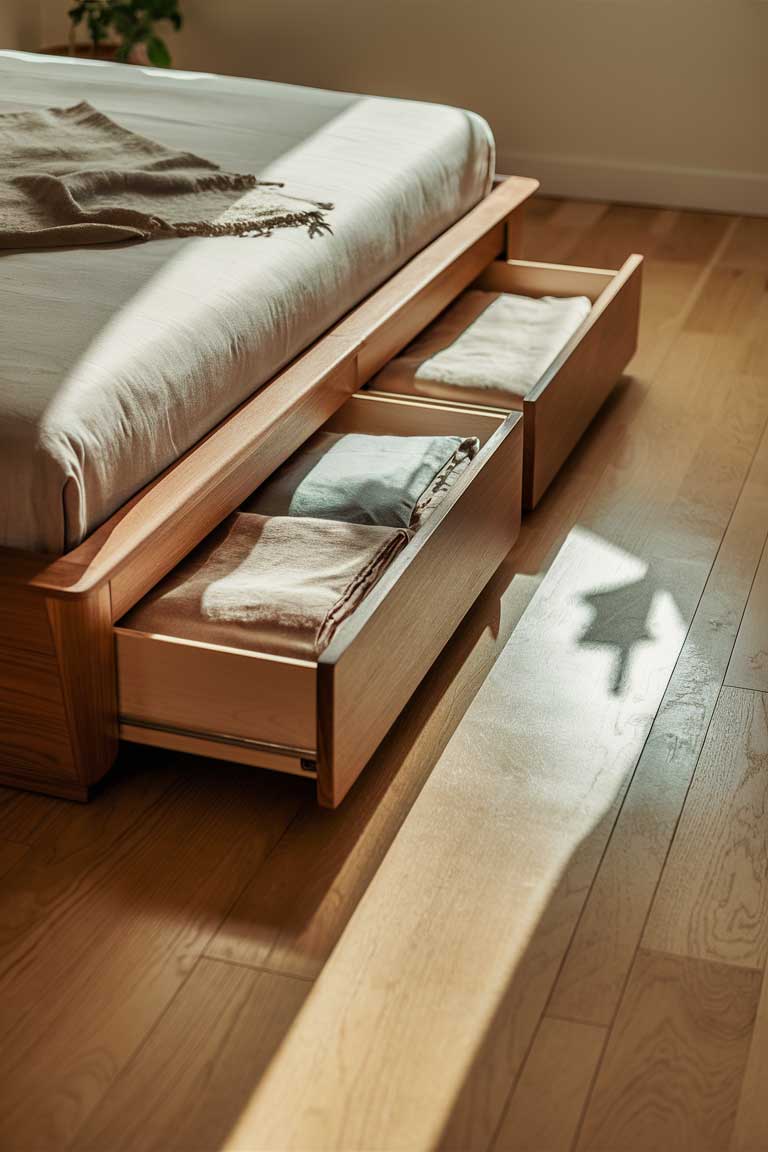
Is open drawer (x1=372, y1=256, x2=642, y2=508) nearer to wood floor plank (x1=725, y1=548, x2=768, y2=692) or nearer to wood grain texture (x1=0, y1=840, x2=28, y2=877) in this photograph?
wood floor plank (x1=725, y1=548, x2=768, y2=692)

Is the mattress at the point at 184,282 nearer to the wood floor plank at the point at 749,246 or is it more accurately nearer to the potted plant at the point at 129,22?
the wood floor plank at the point at 749,246

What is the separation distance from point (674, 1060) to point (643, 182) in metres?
3.25

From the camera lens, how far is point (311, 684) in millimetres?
1502

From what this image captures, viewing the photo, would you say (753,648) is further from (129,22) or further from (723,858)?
(129,22)

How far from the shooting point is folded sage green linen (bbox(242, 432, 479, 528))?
1857mm

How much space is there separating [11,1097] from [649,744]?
906mm

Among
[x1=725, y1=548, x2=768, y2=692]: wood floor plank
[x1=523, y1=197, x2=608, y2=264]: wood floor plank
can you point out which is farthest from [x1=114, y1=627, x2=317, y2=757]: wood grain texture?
[x1=523, y1=197, x2=608, y2=264]: wood floor plank

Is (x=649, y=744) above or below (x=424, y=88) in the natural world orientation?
below

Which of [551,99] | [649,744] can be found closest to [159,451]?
[649,744]

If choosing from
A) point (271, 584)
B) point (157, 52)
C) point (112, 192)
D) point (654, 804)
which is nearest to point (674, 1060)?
point (654, 804)

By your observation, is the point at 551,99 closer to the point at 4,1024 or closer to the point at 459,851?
the point at 459,851

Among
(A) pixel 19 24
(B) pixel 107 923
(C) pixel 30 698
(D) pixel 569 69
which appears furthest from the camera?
(A) pixel 19 24

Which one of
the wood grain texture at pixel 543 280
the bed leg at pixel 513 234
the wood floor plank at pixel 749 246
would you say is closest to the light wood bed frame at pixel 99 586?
the wood grain texture at pixel 543 280

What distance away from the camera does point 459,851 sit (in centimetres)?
159
